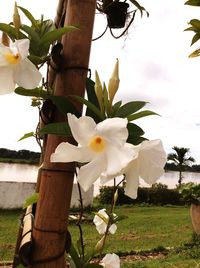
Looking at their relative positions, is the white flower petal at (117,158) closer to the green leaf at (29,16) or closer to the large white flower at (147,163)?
the large white flower at (147,163)

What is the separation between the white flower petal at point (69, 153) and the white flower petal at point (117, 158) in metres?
0.04

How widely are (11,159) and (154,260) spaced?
567 inches

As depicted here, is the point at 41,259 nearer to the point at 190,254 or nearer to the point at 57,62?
the point at 57,62

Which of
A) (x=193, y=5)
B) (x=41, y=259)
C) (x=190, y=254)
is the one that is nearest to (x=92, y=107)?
(x=41, y=259)

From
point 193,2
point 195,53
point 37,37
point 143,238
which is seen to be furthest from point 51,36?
point 143,238

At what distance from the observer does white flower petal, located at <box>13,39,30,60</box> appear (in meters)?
0.49

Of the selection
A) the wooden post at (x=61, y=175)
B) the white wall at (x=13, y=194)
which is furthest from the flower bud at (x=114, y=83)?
the white wall at (x=13, y=194)

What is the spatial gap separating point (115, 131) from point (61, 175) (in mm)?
250

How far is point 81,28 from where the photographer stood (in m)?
0.69

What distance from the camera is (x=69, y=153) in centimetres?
48

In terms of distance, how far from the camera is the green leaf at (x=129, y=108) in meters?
0.60

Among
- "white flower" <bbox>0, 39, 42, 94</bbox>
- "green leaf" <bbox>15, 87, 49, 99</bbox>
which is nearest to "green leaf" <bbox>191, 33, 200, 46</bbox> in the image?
"green leaf" <bbox>15, 87, 49, 99</bbox>

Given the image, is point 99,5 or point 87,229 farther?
point 87,229

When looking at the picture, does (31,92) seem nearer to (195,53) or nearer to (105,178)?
(105,178)
